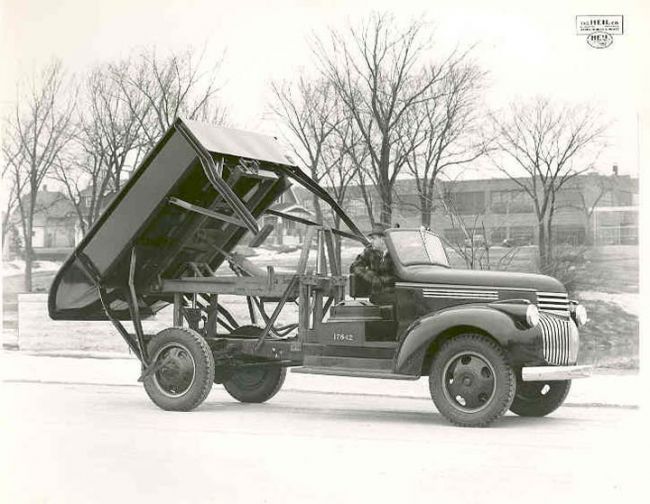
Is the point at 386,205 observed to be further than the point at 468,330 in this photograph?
Yes

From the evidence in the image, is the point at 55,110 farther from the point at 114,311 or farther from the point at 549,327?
the point at 549,327

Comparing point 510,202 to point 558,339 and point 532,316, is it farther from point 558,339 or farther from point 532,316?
point 532,316

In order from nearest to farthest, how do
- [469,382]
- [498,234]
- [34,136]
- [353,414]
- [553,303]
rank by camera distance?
1. [469,382]
2. [553,303]
3. [353,414]
4. [34,136]
5. [498,234]

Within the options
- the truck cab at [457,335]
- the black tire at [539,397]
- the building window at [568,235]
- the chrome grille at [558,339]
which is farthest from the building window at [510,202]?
the chrome grille at [558,339]

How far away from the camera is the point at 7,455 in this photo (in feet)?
30.6

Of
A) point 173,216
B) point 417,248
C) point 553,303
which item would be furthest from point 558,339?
point 173,216

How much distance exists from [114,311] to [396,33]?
5803mm

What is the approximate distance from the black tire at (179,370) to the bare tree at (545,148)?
7.26 metres

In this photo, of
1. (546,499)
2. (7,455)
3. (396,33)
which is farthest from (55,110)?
(546,499)

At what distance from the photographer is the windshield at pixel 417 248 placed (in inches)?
436

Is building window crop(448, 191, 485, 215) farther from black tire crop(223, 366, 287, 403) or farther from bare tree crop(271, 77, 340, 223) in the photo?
black tire crop(223, 366, 287, 403)

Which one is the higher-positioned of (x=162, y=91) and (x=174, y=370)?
(x=162, y=91)

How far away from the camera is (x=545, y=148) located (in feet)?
56.7

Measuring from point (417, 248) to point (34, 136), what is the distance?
8.09 m
